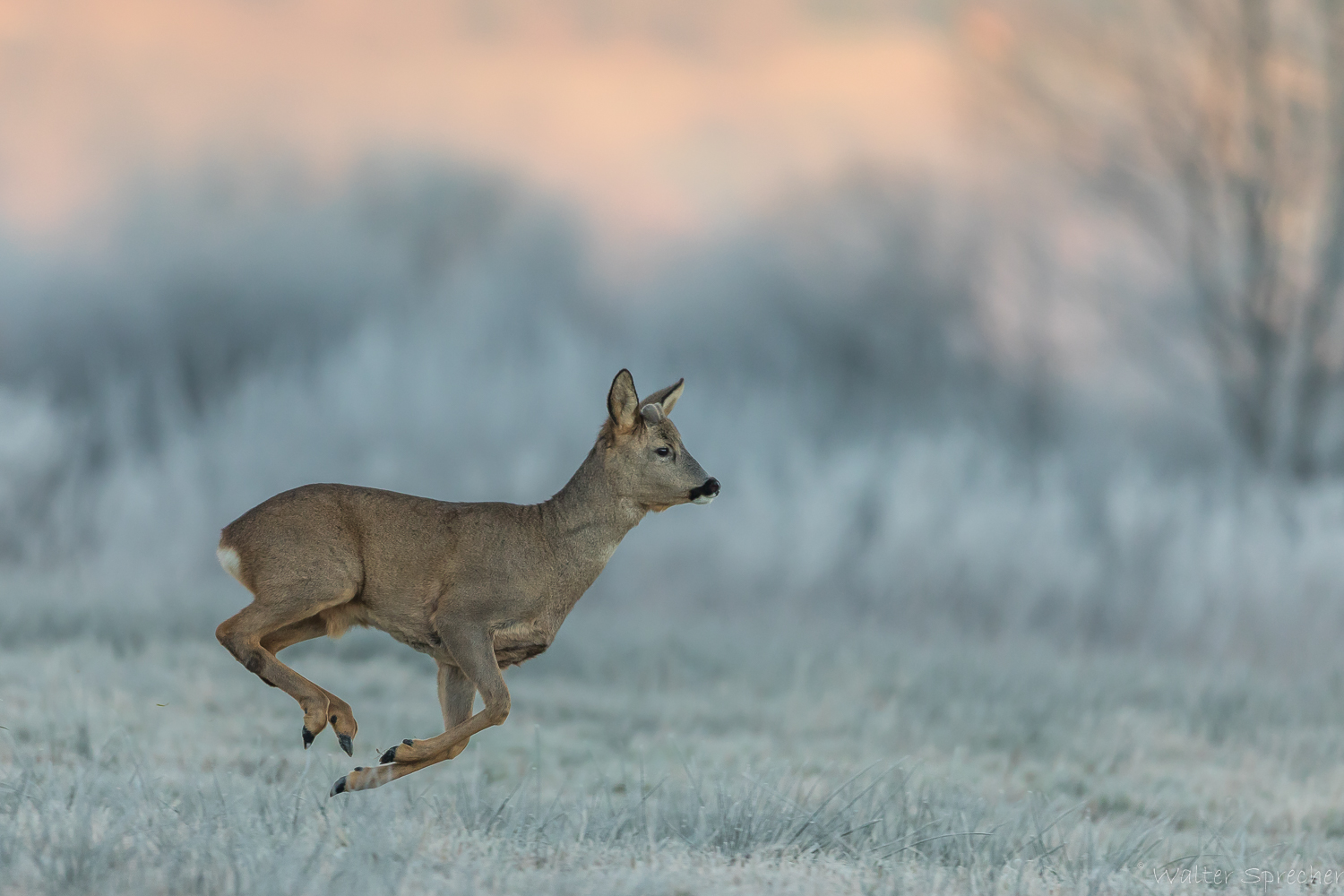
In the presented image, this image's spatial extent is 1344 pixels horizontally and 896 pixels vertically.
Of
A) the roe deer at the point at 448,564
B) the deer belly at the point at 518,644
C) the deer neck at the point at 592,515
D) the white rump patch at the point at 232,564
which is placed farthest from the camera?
the deer neck at the point at 592,515

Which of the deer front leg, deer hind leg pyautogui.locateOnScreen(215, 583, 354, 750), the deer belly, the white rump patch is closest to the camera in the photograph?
the deer front leg

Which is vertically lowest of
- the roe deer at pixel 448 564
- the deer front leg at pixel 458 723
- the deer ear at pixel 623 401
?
the deer front leg at pixel 458 723

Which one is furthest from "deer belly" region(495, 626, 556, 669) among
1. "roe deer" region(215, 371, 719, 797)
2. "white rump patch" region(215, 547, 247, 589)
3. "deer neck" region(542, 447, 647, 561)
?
"white rump patch" region(215, 547, 247, 589)

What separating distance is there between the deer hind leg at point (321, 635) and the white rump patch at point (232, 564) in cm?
32

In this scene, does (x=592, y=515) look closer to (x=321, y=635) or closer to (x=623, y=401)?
(x=623, y=401)

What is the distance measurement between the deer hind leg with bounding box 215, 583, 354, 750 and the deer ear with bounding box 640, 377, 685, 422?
189 cm

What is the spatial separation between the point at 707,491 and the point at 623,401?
66 cm

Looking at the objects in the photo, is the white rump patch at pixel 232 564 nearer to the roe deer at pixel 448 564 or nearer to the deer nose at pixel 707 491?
the roe deer at pixel 448 564

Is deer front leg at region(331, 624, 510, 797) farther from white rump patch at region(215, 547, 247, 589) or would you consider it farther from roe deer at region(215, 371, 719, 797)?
white rump patch at region(215, 547, 247, 589)

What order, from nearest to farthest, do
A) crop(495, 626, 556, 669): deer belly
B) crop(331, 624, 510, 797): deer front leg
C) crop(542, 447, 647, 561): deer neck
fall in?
crop(331, 624, 510, 797): deer front leg
crop(495, 626, 556, 669): deer belly
crop(542, 447, 647, 561): deer neck

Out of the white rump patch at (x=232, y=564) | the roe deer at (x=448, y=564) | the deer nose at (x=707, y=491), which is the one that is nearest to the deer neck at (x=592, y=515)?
the roe deer at (x=448, y=564)

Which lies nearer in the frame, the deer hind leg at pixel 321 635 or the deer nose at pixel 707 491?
the deer hind leg at pixel 321 635

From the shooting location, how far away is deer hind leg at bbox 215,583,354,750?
250 inches

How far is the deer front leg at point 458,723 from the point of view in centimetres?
620
